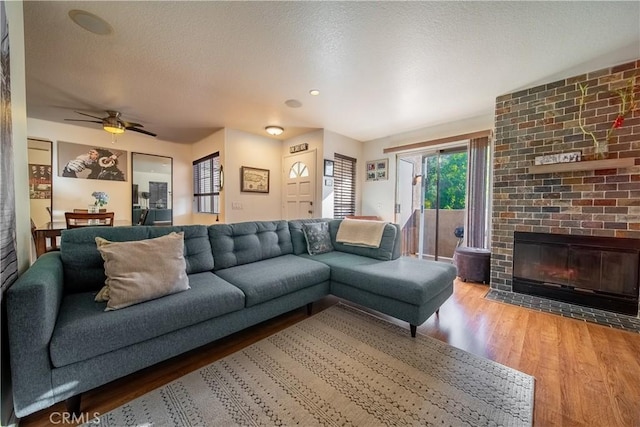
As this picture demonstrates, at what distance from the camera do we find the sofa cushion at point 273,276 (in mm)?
1841

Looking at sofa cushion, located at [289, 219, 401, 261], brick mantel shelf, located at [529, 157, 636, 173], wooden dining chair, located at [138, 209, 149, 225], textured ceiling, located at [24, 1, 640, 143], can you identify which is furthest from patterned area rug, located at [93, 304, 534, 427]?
wooden dining chair, located at [138, 209, 149, 225]

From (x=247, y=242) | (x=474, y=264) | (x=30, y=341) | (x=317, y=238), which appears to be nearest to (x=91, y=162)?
(x=247, y=242)

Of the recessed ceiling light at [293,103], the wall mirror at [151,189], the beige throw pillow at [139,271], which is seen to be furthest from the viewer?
the wall mirror at [151,189]

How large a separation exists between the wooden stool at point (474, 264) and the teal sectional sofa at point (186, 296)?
1.32 m

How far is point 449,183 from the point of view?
15.1 feet

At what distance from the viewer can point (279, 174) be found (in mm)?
5176

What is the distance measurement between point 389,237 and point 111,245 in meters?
2.40

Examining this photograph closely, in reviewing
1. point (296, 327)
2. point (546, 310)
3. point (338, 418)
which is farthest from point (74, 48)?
point (546, 310)

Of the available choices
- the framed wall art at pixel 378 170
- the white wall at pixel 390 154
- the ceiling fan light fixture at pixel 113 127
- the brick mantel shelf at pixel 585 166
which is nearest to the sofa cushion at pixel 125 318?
the ceiling fan light fixture at pixel 113 127

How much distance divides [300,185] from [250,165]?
1.05 metres

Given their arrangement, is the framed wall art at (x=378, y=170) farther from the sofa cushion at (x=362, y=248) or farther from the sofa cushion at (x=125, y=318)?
the sofa cushion at (x=125, y=318)

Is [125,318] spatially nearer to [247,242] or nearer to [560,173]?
[247,242]

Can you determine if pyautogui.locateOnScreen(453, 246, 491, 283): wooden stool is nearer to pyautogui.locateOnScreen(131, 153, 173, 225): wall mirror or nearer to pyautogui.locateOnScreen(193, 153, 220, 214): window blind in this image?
pyautogui.locateOnScreen(193, 153, 220, 214): window blind

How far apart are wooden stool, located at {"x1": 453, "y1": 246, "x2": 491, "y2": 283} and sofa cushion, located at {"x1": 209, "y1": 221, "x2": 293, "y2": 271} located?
2.44 m
